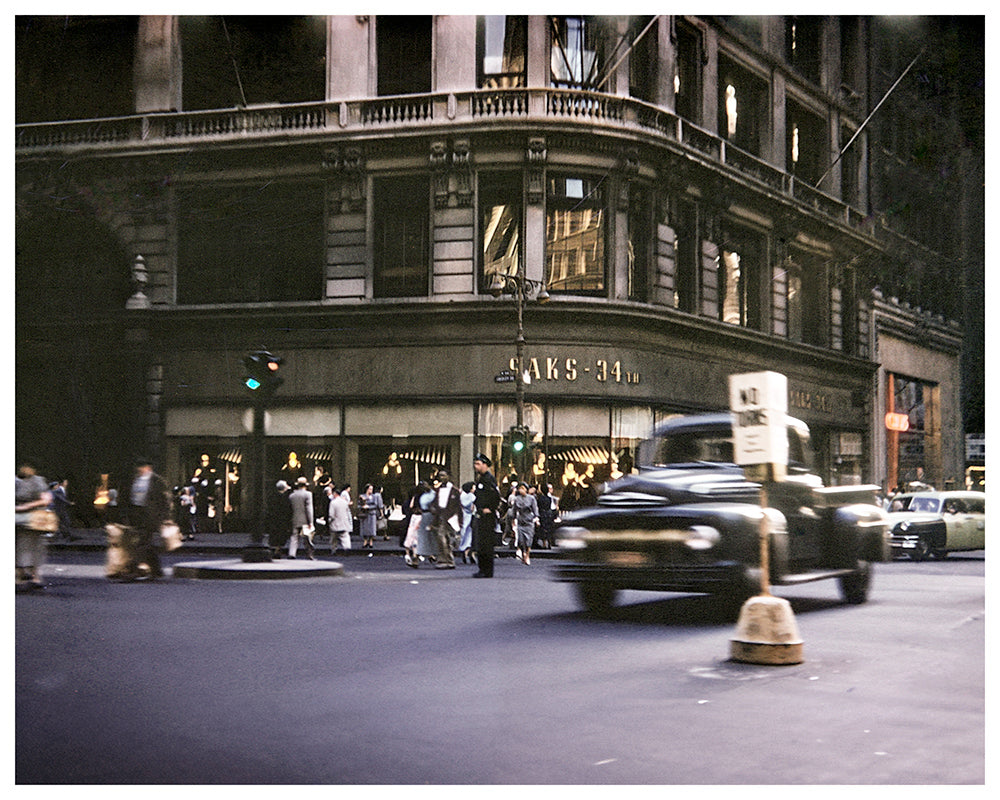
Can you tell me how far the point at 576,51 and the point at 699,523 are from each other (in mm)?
3859

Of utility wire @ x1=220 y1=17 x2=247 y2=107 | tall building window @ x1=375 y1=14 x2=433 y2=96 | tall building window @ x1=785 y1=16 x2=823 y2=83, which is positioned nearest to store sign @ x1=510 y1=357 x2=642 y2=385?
tall building window @ x1=375 y1=14 x2=433 y2=96

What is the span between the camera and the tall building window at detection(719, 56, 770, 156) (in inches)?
328

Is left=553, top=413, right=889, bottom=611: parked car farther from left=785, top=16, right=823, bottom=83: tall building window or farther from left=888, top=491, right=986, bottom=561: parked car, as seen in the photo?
left=785, top=16, right=823, bottom=83: tall building window

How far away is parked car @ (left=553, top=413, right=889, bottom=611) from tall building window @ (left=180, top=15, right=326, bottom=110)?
3.94 meters

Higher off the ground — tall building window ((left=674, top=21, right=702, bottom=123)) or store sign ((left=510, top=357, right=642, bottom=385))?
tall building window ((left=674, top=21, right=702, bottom=123))

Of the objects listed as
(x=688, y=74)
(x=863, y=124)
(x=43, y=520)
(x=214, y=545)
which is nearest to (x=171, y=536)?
(x=214, y=545)

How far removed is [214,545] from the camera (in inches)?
358

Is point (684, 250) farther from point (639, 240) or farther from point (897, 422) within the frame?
point (897, 422)

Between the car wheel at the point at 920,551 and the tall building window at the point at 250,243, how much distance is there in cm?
645

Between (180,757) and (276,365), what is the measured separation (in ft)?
12.5

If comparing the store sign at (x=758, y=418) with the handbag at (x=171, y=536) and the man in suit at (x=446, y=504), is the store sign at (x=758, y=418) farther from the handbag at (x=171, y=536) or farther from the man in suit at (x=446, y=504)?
the handbag at (x=171, y=536)

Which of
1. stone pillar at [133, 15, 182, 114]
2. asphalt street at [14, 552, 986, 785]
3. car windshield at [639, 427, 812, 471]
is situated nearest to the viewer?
asphalt street at [14, 552, 986, 785]

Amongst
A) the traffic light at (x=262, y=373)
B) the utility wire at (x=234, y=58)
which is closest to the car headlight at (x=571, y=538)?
the traffic light at (x=262, y=373)
